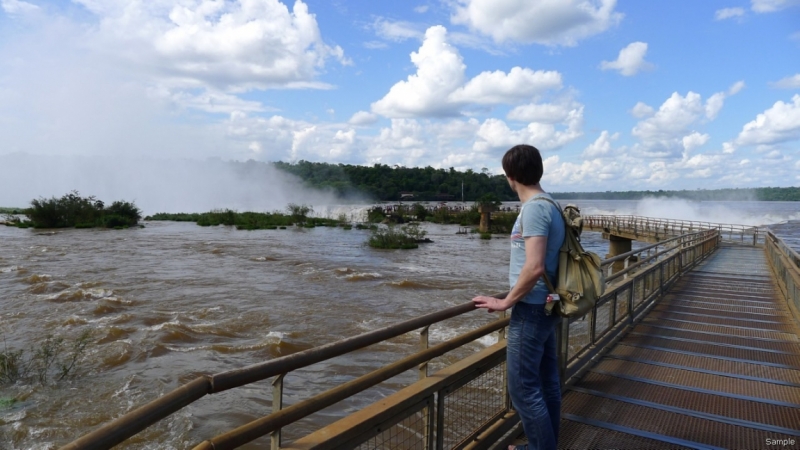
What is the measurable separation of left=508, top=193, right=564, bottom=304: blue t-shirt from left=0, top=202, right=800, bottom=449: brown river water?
5.51 meters

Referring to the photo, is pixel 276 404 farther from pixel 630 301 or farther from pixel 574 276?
pixel 630 301

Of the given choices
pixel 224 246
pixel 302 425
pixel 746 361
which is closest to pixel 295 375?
pixel 302 425

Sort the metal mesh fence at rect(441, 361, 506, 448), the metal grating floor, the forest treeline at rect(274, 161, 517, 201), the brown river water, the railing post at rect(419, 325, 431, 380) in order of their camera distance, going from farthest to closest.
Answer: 1. the forest treeline at rect(274, 161, 517, 201)
2. the brown river water
3. the metal grating floor
4. the metal mesh fence at rect(441, 361, 506, 448)
5. the railing post at rect(419, 325, 431, 380)

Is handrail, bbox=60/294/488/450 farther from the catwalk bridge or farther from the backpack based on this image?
the backpack

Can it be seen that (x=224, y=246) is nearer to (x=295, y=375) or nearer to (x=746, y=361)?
(x=295, y=375)

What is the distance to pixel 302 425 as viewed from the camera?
25.0 ft

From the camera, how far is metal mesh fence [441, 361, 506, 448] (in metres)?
3.35

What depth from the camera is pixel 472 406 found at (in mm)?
3557


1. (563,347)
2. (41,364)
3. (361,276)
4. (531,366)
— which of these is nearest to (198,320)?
(41,364)

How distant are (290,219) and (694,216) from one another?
67.2 m

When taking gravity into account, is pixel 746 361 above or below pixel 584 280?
below

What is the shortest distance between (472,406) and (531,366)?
83cm

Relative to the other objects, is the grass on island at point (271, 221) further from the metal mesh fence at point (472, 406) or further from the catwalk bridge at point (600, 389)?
the metal mesh fence at point (472, 406)

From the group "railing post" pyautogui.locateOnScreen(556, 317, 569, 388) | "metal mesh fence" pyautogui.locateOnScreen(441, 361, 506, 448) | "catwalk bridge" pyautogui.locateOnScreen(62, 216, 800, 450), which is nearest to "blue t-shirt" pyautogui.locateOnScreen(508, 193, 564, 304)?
"catwalk bridge" pyautogui.locateOnScreen(62, 216, 800, 450)
